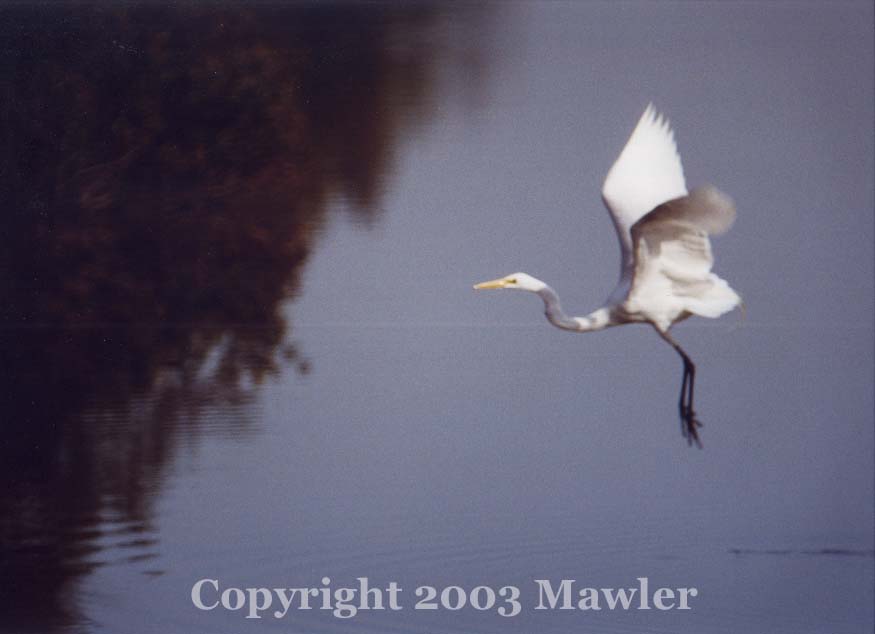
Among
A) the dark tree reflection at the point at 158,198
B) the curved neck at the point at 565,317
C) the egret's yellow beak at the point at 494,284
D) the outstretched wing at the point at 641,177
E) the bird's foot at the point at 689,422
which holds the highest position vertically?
the dark tree reflection at the point at 158,198

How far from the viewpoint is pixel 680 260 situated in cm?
271

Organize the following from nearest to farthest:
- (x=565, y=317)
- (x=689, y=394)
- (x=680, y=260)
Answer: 1. (x=680, y=260)
2. (x=565, y=317)
3. (x=689, y=394)

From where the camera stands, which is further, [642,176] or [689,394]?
[689,394]

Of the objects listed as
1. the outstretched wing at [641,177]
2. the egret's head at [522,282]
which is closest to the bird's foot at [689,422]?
the outstretched wing at [641,177]

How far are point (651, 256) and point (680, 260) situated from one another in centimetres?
6

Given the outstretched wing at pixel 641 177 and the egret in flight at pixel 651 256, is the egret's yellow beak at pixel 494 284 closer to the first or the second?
the egret in flight at pixel 651 256

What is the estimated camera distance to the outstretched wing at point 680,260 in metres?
2.49

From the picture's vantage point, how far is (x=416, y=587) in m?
2.60

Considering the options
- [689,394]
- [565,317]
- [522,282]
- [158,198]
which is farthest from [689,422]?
[158,198]

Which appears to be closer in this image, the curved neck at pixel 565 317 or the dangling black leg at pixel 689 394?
the curved neck at pixel 565 317

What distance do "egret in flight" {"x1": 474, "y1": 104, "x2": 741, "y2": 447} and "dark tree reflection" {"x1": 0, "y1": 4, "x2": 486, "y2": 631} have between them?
Answer: 119 cm

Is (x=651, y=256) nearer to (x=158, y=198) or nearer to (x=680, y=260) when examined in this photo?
(x=680, y=260)

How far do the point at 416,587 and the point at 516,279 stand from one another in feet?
2.21

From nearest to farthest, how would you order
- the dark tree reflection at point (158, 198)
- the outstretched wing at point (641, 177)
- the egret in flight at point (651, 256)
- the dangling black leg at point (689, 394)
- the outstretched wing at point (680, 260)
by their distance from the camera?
1. the outstretched wing at point (680, 260)
2. the egret in flight at point (651, 256)
3. the outstretched wing at point (641, 177)
4. the dangling black leg at point (689, 394)
5. the dark tree reflection at point (158, 198)
